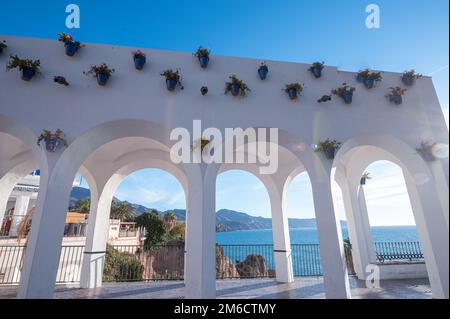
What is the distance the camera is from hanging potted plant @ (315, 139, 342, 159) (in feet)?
17.9

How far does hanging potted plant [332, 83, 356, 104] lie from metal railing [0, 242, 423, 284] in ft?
13.1

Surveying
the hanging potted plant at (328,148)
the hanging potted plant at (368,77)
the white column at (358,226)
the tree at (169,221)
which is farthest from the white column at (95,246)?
the tree at (169,221)

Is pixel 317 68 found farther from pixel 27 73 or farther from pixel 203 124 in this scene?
pixel 27 73

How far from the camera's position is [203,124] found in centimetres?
Result: 547

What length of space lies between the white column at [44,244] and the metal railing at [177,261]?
3.83 meters

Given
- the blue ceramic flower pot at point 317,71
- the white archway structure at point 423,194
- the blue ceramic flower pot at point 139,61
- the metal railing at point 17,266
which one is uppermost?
the blue ceramic flower pot at point 317,71

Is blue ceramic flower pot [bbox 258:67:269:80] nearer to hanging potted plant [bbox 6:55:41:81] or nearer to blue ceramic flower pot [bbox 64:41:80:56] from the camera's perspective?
blue ceramic flower pot [bbox 64:41:80:56]

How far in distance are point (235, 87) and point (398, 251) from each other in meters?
8.59

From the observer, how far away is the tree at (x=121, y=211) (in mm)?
30947

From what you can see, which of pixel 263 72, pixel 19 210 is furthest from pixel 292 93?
pixel 19 210

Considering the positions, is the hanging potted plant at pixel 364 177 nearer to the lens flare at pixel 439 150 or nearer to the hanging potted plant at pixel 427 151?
the hanging potted plant at pixel 427 151

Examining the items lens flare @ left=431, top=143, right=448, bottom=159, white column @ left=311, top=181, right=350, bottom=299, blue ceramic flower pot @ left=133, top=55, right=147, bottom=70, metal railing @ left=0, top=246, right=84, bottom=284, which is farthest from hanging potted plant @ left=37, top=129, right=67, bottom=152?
lens flare @ left=431, top=143, right=448, bottom=159
